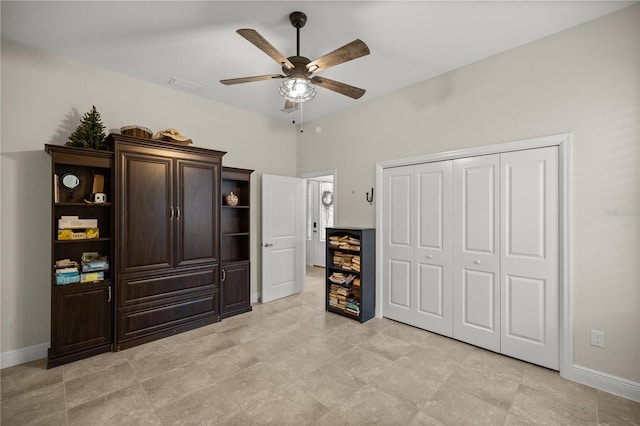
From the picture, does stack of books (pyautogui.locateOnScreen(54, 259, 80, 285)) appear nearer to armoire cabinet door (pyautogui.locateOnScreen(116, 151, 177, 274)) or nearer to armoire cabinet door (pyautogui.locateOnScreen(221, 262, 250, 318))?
armoire cabinet door (pyautogui.locateOnScreen(116, 151, 177, 274))

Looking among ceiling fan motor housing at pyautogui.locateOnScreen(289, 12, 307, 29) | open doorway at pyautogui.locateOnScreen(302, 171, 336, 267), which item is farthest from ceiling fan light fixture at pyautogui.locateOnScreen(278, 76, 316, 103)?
open doorway at pyautogui.locateOnScreen(302, 171, 336, 267)

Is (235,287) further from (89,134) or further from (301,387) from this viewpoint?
(89,134)

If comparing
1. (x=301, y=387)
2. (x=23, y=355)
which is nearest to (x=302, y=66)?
(x=301, y=387)

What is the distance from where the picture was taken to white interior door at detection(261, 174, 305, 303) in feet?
15.0

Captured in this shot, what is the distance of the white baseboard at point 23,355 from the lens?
266 centimetres

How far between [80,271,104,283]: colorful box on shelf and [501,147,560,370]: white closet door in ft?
13.7

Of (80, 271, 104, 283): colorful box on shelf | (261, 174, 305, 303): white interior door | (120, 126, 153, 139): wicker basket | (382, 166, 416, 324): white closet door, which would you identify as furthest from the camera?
(261, 174, 305, 303): white interior door

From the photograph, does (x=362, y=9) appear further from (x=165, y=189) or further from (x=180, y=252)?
(x=180, y=252)

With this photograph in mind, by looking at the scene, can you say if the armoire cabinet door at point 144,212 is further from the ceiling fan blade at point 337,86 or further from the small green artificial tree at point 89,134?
the ceiling fan blade at point 337,86

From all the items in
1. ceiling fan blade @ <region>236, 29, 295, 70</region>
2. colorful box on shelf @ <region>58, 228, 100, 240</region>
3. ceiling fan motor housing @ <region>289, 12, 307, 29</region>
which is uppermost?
ceiling fan motor housing @ <region>289, 12, 307, 29</region>

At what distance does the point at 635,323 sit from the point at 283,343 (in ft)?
10.2

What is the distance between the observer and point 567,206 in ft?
8.14

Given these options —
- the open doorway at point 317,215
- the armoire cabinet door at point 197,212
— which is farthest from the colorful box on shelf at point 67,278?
the open doorway at point 317,215

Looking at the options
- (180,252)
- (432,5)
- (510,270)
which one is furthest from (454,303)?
(180,252)
